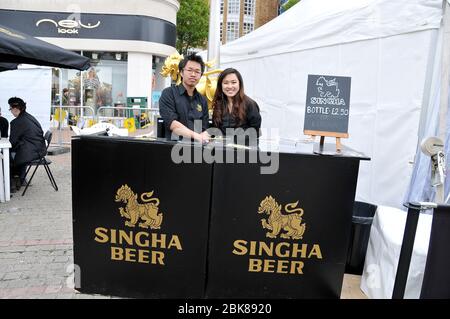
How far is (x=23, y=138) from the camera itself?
5.91 metres

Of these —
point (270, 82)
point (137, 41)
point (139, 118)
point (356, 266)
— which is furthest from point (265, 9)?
point (356, 266)

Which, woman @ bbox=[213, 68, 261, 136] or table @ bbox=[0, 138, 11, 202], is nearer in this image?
woman @ bbox=[213, 68, 261, 136]

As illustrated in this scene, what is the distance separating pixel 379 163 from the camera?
4.21 metres

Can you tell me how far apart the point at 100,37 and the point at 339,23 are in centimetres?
1595

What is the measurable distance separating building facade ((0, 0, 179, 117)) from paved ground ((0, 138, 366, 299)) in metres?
12.8

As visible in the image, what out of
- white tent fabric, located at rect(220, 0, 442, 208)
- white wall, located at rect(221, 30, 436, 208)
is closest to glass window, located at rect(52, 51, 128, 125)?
white tent fabric, located at rect(220, 0, 442, 208)

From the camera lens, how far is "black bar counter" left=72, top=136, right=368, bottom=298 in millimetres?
2619

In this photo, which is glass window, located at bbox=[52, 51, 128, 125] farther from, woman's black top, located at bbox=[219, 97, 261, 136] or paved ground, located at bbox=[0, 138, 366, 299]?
woman's black top, located at bbox=[219, 97, 261, 136]

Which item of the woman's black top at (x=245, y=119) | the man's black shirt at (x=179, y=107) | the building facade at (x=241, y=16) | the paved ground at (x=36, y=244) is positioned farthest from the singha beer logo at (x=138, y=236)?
the building facade at (x=241, y=16)

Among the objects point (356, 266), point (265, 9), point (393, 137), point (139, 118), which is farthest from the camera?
point (265, 9)

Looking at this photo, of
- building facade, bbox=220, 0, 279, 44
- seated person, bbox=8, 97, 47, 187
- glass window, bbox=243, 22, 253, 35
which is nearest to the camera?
seated person, bbox=8, 97, 47, 187

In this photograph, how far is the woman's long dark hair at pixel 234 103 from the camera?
3357 mm
